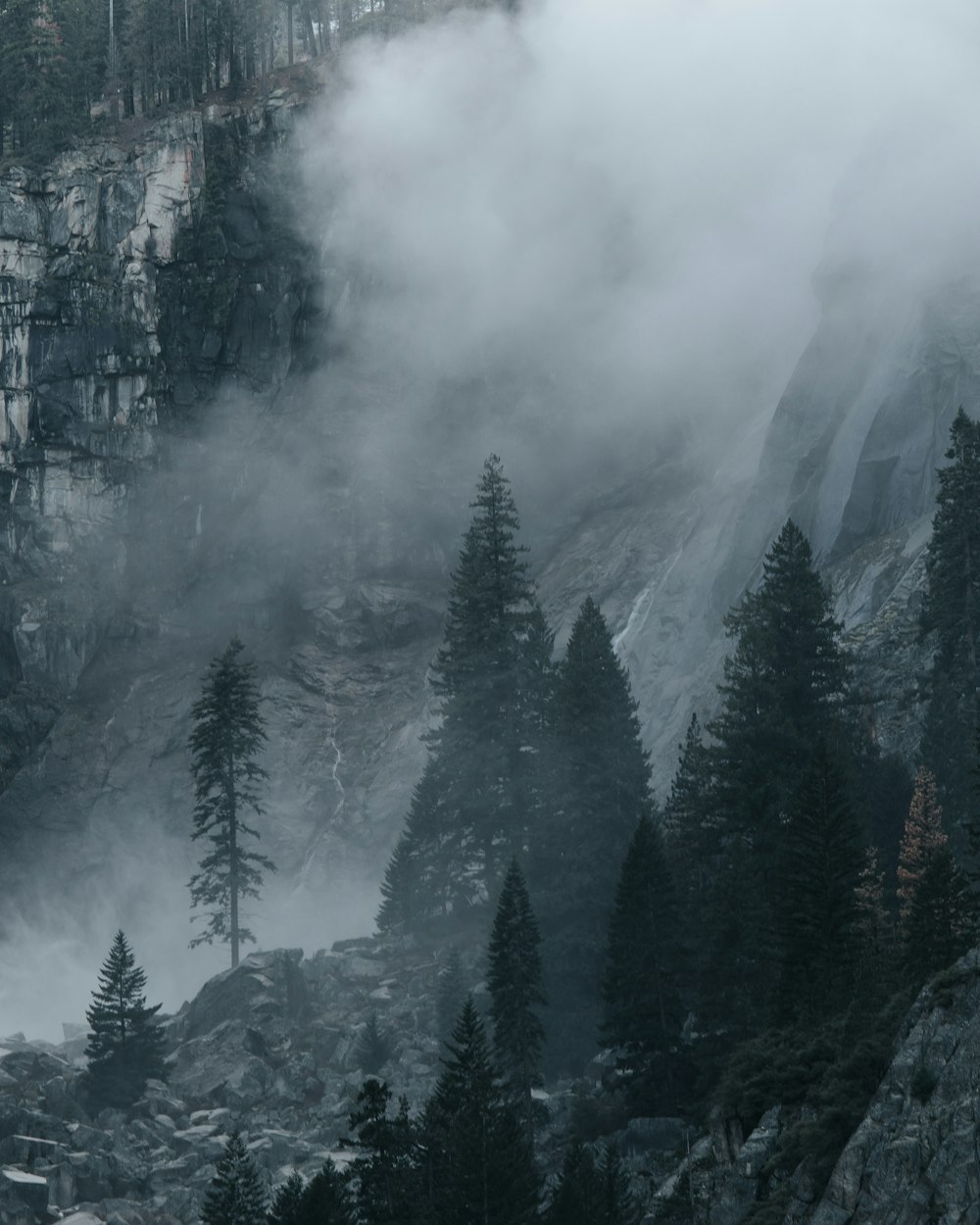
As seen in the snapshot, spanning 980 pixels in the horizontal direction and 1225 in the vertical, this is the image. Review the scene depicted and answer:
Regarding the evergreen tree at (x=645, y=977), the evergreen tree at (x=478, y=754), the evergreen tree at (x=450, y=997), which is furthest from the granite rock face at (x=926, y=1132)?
the evergreen tree at (x=478, y=754)

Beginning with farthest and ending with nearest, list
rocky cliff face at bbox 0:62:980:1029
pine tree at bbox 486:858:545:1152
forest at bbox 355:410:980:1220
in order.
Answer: rocky cliff face at bbox 0:62:980:1029 → pine tree at bbox 486:858:545:1152 → forest at bbox 355:410:980:1220

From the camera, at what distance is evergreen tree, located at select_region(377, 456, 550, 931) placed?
65688 mm

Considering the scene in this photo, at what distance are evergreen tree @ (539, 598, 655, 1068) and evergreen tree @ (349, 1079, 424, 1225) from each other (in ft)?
54.3

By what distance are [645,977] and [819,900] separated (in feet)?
21.1

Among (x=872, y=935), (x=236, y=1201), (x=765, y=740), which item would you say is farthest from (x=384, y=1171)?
(x=765, y=740)

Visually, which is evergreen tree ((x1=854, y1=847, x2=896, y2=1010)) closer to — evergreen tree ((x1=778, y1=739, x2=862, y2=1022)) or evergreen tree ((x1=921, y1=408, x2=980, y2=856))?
evergreen tree ((x1=778, y1=739, x2=862, y2=1022))

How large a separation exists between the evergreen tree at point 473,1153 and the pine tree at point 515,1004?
6261 mm

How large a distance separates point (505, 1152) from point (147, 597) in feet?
230

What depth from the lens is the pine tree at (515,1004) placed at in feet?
158

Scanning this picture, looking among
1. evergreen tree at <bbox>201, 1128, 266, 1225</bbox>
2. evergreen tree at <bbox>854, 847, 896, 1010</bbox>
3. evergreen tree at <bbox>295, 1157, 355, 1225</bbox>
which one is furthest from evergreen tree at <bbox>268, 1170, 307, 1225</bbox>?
evergreen tree at <bbox>854, 847, 896, 1010</bbox>

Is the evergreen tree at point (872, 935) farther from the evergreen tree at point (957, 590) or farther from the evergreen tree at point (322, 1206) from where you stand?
the evergreen tree at point (322, 1206)

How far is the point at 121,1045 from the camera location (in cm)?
5675

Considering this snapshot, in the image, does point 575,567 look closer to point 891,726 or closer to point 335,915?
point 335,915

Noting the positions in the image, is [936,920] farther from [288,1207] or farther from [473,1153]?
[288,1207]
